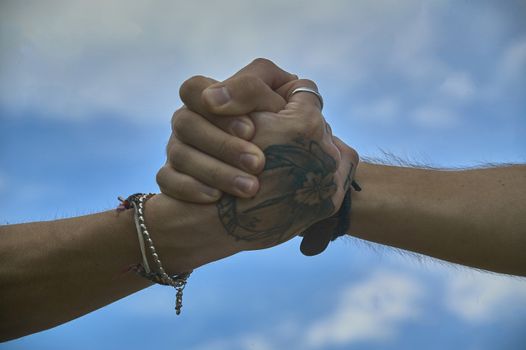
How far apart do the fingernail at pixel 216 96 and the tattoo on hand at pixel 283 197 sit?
13.7 inches

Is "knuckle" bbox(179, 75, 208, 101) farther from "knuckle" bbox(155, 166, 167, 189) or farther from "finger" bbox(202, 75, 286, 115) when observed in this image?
"knuckle" bbox(155, 166, 167, 189)

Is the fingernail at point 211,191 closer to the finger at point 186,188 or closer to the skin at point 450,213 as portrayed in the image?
the finger at point 186,188

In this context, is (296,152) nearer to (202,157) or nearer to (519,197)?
(202,157)

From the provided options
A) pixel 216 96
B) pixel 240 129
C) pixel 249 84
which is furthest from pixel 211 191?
pixel 249 84

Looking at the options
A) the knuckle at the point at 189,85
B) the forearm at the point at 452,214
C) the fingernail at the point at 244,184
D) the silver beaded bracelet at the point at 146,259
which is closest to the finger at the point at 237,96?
the knuckle at the point at 189,85

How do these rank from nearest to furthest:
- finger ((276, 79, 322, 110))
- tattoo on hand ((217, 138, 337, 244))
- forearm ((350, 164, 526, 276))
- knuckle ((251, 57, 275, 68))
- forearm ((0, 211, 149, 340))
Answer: tattoo on hand ((217, 138, 337, 244)) → forearm ((0, 211, 149, 340)) → finger ((276, 79, 322, 110)) → knuckle ((251, 57, 275, 68)) → forearm ((350, 164, 526, 276))

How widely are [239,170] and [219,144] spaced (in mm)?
171

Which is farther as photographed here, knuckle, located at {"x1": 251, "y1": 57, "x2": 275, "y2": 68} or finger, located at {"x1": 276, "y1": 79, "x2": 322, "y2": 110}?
knuckle, located at {"x1": 251, "y1": 57, "x2": 275, "y2": 68}

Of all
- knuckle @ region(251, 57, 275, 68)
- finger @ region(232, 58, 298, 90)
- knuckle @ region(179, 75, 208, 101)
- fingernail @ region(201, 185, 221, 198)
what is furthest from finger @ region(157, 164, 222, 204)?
knuckle @ region(251, 57, 275, 68)

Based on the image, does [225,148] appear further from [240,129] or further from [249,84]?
[249,84]

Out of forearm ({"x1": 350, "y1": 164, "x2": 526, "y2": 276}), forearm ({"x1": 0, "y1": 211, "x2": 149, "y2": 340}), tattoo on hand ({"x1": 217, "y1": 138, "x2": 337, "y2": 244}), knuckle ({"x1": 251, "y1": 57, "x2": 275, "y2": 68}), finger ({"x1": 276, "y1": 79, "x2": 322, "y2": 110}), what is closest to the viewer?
tattoo on hand ({"x1": 217, "y1": 138, "x2": 337, "y2": 244})

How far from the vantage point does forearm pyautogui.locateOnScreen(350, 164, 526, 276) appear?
2.97 m

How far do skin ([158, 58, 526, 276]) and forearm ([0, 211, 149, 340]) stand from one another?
4.78 ft

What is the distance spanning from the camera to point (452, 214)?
3.07 meters
